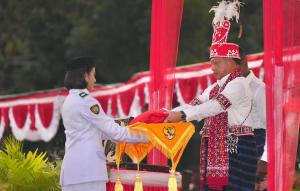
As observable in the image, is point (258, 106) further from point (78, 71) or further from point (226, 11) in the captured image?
point (78, 71)

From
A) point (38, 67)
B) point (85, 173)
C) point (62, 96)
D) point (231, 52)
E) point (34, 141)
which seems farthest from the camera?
point (38, 67)

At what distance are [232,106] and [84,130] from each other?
1.13m

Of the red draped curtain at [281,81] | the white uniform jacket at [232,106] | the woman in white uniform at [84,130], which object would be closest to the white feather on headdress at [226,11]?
the white uniform jacket at [232,106]

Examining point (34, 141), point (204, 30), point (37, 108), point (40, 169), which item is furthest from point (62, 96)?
point (204, 30)

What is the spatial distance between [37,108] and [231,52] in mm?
8839

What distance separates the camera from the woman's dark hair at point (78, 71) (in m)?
5.70

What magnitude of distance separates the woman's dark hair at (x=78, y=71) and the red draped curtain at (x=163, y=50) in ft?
3.94

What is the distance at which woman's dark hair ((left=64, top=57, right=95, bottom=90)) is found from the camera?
18.7 ft

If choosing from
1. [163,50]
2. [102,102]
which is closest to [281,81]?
[163,50]

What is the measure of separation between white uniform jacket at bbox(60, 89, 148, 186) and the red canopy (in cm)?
503

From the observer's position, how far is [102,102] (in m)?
13.7

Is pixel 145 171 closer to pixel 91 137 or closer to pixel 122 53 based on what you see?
pixel 91 137

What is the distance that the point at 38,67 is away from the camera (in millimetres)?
26547

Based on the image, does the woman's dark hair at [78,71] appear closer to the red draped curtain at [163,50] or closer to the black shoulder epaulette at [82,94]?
the black shoulder epaulette at [82,94]
